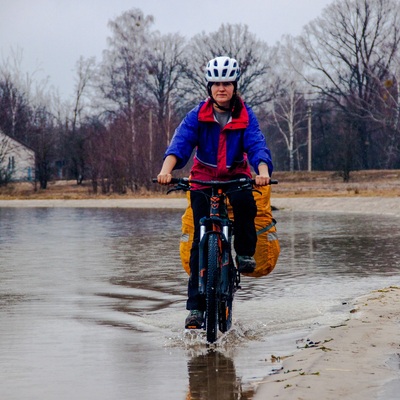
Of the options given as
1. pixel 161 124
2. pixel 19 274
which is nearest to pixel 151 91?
pixel 161 124

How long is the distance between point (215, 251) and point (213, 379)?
3.79ft

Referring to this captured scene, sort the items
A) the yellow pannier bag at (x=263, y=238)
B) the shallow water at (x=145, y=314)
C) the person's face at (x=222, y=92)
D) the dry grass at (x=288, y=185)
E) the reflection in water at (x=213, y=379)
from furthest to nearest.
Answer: the dry grass at (x=288, y=185) → the yellow pannier bag at (x=263, y=238) → the person's face at (x=222, y=92) → the shallow water at (x=145, y=314) → the reflection in water at (x=213, y=379)

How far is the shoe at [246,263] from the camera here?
727 cm

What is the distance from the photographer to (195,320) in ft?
22.9

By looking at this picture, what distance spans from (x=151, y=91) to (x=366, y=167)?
20.0 meters

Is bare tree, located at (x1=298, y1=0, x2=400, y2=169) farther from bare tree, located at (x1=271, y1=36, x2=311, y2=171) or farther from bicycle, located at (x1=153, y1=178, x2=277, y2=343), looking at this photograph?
bicycle, located at (x1=153, y1=178, x2=277, y2=343)

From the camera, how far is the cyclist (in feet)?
23.3

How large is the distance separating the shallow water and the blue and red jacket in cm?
119

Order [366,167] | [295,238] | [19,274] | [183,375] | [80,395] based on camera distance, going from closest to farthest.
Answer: [80,395]
[183,375]
[19,274]
[295,238]
[366,167]

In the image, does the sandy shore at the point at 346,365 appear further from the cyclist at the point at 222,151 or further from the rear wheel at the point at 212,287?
the cyclist at the point at 222,151

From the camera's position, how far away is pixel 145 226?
2355 cm

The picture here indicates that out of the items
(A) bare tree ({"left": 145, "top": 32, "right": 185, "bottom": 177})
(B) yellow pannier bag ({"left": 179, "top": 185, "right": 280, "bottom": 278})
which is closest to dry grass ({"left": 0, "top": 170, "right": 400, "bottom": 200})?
(A) bare tree ({"left": 145, "top": 32, "right": 185, "bottom": 177})

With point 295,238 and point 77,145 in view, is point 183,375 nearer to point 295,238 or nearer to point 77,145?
point 295,238

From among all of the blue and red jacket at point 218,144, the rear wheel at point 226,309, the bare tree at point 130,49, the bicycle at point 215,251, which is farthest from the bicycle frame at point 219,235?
the bare tree at point 130,49
